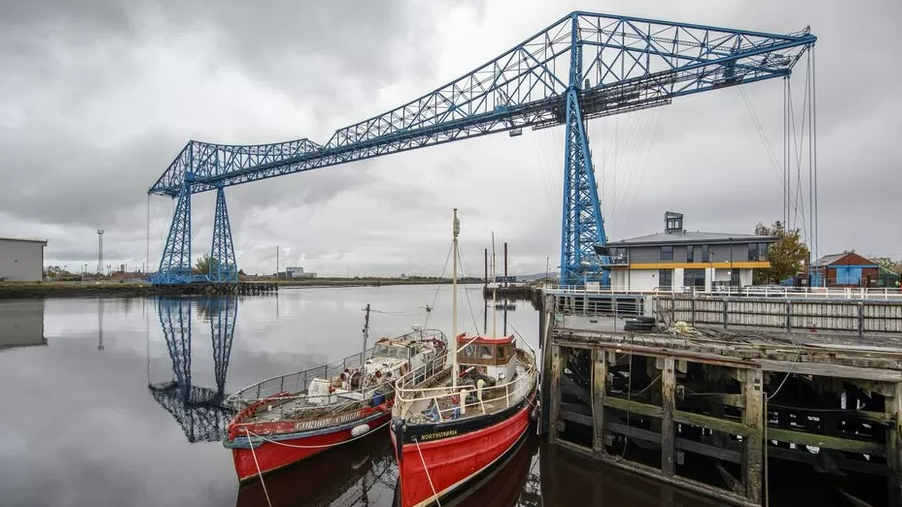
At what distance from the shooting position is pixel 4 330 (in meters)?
36.4

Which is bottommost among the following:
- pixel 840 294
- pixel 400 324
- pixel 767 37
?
pixel 400 324

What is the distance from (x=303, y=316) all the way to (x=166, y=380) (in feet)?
102

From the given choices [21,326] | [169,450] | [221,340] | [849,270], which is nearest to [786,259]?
A: [849,270]

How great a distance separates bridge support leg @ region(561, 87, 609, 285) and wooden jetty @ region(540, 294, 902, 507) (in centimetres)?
1300

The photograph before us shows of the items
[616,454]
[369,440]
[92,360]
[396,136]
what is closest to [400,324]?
[396,136]

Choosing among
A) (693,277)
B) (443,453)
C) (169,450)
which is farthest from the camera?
(693,277)

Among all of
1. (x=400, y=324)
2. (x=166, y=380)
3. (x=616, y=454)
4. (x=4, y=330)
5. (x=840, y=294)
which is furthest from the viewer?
(x=400, y=324)

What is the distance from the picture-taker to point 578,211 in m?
30.8

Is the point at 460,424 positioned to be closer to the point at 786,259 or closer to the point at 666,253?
the point at 666,253

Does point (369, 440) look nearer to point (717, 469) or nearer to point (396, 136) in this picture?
point (717, 469)

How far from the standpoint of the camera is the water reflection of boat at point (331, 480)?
10.7 metres

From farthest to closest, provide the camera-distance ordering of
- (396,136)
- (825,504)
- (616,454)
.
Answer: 1. (396,136)
2. (616,454)
3. (825,504)

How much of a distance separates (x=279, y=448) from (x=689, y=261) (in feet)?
72.4

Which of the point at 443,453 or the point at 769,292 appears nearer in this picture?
the point at 443,453
